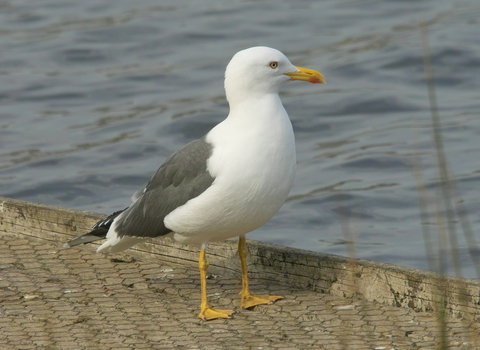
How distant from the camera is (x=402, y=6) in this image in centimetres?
1805

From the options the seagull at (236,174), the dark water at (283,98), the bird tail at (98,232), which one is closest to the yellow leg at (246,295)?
the seagull at (236,174)

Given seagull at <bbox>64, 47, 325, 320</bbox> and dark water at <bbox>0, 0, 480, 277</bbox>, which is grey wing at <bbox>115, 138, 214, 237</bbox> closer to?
seagull at <bbox>64, 47, 325, 320</bbox>

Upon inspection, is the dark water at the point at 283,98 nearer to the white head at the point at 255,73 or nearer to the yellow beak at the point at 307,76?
the yellow beak at the point at 307,76

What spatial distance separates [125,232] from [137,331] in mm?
943

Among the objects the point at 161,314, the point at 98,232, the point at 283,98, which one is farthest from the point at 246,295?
the point at 283,98

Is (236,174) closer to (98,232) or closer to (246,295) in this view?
(246,295)

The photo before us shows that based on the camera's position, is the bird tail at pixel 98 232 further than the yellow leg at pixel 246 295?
Yes

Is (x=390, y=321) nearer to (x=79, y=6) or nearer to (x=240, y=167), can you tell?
(x=240, y=167)

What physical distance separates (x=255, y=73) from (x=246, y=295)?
139cm

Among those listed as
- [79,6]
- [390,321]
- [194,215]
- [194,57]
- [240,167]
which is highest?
[79,6]

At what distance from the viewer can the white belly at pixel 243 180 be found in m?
4.80

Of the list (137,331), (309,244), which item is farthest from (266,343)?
(309,244)

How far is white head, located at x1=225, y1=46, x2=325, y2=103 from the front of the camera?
505 cm

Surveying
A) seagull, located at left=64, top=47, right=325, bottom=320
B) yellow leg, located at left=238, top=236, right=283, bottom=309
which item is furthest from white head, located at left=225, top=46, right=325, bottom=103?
yellow leg, located at left=238, top=236, right=283, bottom=309
